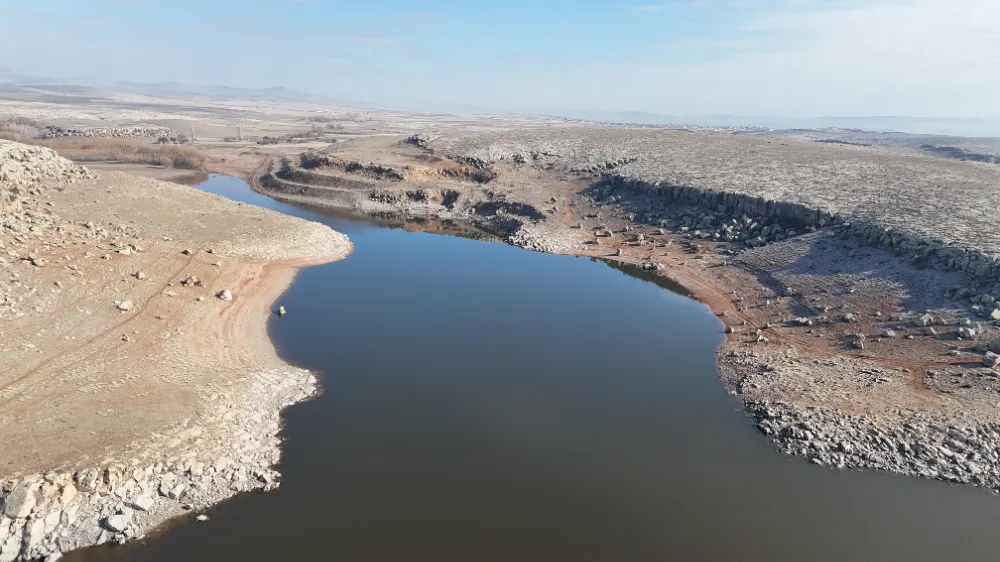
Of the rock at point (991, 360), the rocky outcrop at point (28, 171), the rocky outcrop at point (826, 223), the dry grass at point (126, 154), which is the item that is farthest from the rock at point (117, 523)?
the dry grass at point (126, 154)

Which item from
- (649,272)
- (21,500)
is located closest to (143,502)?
(21,500)

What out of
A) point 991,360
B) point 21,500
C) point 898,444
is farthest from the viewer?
point 991,360

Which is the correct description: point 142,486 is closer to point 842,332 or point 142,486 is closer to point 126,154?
point 842,332

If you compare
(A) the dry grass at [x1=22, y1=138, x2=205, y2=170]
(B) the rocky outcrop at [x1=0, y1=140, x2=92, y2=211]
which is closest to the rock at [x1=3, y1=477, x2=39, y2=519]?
(B) the rocky outcrop at [x1=0, y1=140, x2=92, y2=211]

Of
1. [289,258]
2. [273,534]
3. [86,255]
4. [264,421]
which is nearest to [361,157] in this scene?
[289,258]

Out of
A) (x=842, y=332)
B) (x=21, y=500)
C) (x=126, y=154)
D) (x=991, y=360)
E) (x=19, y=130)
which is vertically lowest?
(x=21, y=500)

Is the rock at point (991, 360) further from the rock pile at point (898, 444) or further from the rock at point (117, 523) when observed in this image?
the rock at point (117, 523)

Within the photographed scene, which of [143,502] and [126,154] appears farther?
[126,154]

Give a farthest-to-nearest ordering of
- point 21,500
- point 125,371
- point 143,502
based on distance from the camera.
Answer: point 125,371
point 143,502
point 21,500
